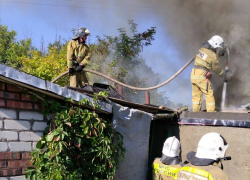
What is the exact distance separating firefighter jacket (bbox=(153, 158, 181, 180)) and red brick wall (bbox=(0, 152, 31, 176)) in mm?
1921

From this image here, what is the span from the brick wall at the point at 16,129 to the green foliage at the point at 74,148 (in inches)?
5.1

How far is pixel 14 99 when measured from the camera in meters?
3.18

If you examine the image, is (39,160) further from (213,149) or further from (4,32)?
(4,32)

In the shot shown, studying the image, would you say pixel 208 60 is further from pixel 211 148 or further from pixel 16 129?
pixel 16 129

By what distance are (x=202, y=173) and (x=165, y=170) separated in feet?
4.26

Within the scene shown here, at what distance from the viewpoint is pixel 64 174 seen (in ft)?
9.94

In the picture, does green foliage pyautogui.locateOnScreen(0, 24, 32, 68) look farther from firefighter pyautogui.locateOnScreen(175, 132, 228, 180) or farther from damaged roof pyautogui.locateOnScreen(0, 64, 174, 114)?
firefighter pyautogui.locateOnScreen(175, 132, 228, 180)

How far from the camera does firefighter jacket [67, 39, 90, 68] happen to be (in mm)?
6365

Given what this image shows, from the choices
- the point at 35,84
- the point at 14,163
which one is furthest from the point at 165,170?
the point at 35,84

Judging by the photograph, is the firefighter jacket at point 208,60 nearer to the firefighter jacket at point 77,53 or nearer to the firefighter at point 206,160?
the firefighter jacket at point 77,53

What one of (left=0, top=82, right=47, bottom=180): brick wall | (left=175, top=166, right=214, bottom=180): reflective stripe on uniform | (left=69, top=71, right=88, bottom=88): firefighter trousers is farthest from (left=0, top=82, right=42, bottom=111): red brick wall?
(left=69, top=71, right=88, bottom=88): firefighter trousers

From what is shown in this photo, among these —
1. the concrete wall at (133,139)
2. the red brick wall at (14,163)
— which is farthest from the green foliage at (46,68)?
the red brick wall at (14,163)

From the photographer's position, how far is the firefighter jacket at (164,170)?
157 inches

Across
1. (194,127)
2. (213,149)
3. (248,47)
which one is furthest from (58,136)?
(248,47)
